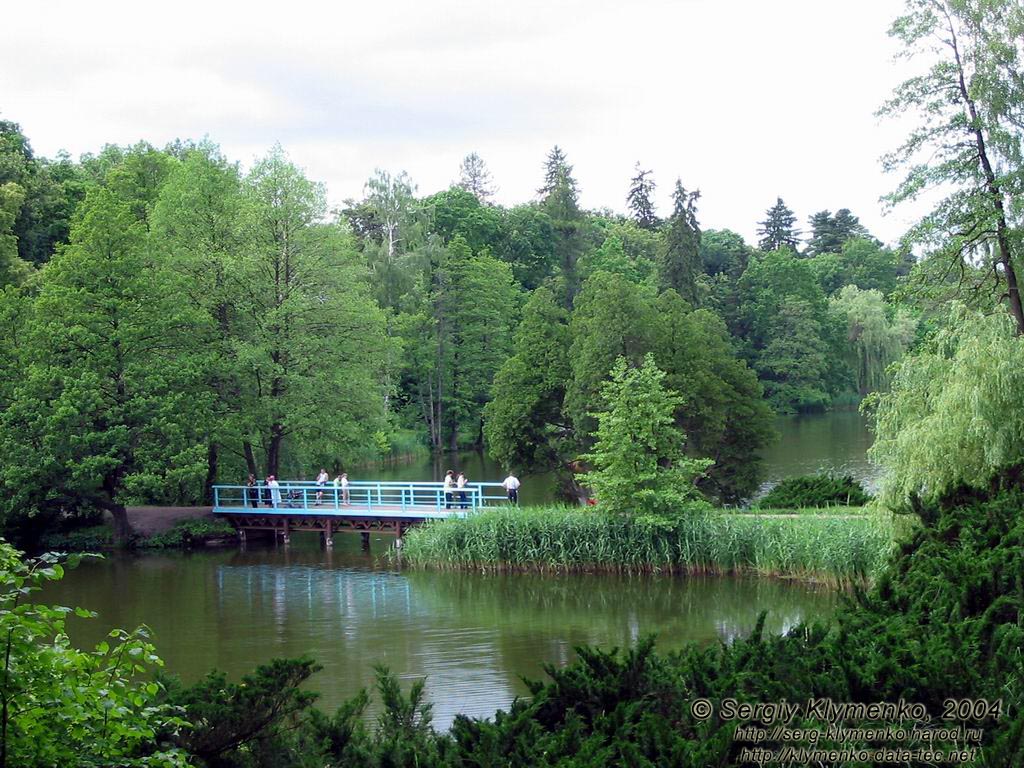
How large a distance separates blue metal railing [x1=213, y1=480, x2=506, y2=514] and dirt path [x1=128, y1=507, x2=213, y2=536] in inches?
22.8

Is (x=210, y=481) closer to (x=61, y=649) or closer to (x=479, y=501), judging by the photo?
(x=479, y=501)

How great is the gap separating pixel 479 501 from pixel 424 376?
23752mm

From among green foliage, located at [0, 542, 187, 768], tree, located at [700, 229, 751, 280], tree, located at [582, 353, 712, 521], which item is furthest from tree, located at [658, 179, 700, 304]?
green foliage, located at [0, 542, 187, 768]

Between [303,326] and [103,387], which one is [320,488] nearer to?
[303,326]

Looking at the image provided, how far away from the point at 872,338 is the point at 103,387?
4710 cm

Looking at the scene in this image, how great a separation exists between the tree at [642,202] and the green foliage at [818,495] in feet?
189

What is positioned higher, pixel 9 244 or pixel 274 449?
pixel 9 244

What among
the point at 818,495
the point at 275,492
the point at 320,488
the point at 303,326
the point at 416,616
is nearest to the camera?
the point at 416,616

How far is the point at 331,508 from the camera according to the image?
27609mm

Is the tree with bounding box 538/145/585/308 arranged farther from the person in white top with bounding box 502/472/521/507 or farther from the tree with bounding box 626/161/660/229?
the person in white top with bounding box 502/472/521/507

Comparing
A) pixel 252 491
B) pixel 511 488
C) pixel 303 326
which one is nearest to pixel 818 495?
pixel 511 488

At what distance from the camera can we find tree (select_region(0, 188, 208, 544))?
84.3 ft

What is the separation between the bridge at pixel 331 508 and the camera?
25.8 m

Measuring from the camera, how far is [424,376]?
48.2 metres
